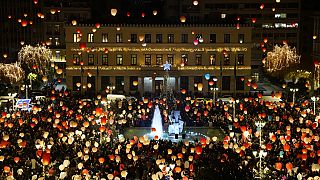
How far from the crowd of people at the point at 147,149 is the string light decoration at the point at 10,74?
1794cm

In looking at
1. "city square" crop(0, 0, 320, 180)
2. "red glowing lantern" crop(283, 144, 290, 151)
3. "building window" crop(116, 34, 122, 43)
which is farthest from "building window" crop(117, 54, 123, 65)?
"red glowing lantern" crop(283, 144, 290, 151)

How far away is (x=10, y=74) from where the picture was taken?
60188mm

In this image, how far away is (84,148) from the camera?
98.3 feet

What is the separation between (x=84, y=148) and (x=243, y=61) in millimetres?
32839

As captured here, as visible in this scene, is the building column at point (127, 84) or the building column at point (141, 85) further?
the building column at point (127, 84)

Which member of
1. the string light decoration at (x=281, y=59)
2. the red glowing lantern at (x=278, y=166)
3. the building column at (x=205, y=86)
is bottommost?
the red glowing lantern at (x=278, y=166)

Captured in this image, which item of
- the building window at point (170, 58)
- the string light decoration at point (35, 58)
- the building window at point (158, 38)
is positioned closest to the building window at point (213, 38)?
the building window at point (170, 58)

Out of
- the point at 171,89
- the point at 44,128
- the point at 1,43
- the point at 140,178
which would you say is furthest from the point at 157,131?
the point at 1,43

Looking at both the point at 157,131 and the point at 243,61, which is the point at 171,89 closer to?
the point at 243,61

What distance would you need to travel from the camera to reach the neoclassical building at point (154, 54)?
59562 mm

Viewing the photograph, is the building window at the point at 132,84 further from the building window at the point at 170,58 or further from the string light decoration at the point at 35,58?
the string light decoration at the point at 35,58

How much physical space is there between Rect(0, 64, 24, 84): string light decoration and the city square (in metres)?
0.10

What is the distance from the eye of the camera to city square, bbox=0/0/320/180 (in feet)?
91.2

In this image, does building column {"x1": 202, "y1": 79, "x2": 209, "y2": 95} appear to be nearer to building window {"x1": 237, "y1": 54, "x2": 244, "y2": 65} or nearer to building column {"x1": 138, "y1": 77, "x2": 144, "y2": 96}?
building window {"x1": 237, "y1": 54, "x2": 244, "y2": 65}
